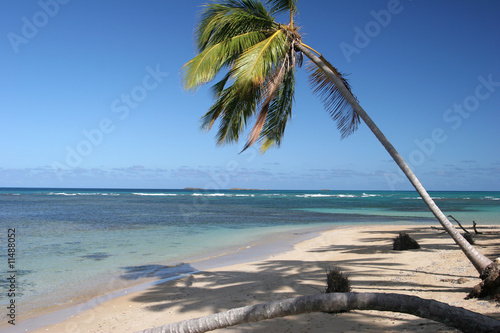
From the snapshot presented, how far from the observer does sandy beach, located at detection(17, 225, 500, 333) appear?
4.74 meters

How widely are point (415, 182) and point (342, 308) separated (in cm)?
276

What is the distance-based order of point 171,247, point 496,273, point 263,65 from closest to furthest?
point 496,273 → point 263,65 → point 171,247

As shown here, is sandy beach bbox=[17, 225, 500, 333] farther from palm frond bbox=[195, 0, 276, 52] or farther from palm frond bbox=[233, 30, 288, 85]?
palm frond bbox=[195, 0, 276, 52]

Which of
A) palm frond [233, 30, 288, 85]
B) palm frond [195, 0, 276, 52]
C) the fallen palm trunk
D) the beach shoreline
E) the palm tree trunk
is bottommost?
the beach shoreline

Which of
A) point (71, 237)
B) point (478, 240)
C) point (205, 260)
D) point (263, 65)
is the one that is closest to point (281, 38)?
point (263, 65)

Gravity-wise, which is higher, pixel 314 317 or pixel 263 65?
pixel 263 65

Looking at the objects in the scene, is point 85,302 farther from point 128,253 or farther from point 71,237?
point 71,237

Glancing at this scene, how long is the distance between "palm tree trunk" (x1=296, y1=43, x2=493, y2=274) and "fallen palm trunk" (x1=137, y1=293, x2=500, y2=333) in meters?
2.11

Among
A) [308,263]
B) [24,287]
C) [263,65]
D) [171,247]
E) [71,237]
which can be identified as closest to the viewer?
[263,65]

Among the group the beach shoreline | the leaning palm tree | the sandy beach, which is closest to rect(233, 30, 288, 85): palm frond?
the leaning palm tree

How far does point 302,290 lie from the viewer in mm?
6918

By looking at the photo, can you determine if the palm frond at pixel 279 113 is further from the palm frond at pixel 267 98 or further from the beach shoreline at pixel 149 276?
the beach shoreline at pixel 149 276

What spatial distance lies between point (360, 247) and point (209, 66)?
8613mm

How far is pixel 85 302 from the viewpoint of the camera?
723 cm
